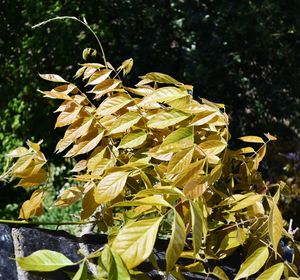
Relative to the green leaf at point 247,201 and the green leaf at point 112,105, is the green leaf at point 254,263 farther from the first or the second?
the green leaf at point 112,105

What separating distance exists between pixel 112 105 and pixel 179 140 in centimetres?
30

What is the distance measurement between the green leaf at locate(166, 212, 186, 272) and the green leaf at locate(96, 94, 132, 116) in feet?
1.98

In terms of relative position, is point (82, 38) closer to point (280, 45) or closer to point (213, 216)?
point (280, 45)

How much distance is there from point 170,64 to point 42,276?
4.10m

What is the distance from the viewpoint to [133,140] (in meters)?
1.72

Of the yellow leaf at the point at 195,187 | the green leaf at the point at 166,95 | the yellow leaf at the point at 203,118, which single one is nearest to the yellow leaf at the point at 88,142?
the green leaf at the point at 166,95

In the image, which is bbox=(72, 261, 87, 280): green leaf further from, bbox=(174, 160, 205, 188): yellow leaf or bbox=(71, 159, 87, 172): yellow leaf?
bbox=(71, 159, 87, 172): yellow leaf

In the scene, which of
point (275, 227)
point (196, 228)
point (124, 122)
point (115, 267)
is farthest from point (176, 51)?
point (115, 267)

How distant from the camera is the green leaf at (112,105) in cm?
177

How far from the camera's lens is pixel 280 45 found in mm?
5266

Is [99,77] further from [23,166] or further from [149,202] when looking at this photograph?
[149,202]

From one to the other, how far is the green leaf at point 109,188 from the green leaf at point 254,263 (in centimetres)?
36

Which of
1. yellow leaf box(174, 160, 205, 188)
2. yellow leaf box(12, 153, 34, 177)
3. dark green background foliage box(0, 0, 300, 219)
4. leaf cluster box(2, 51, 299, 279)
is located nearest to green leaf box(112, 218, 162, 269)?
leaf cluster box(2, 51, 299, 279)

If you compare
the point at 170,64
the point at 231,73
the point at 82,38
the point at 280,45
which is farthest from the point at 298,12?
the point at 82,38
